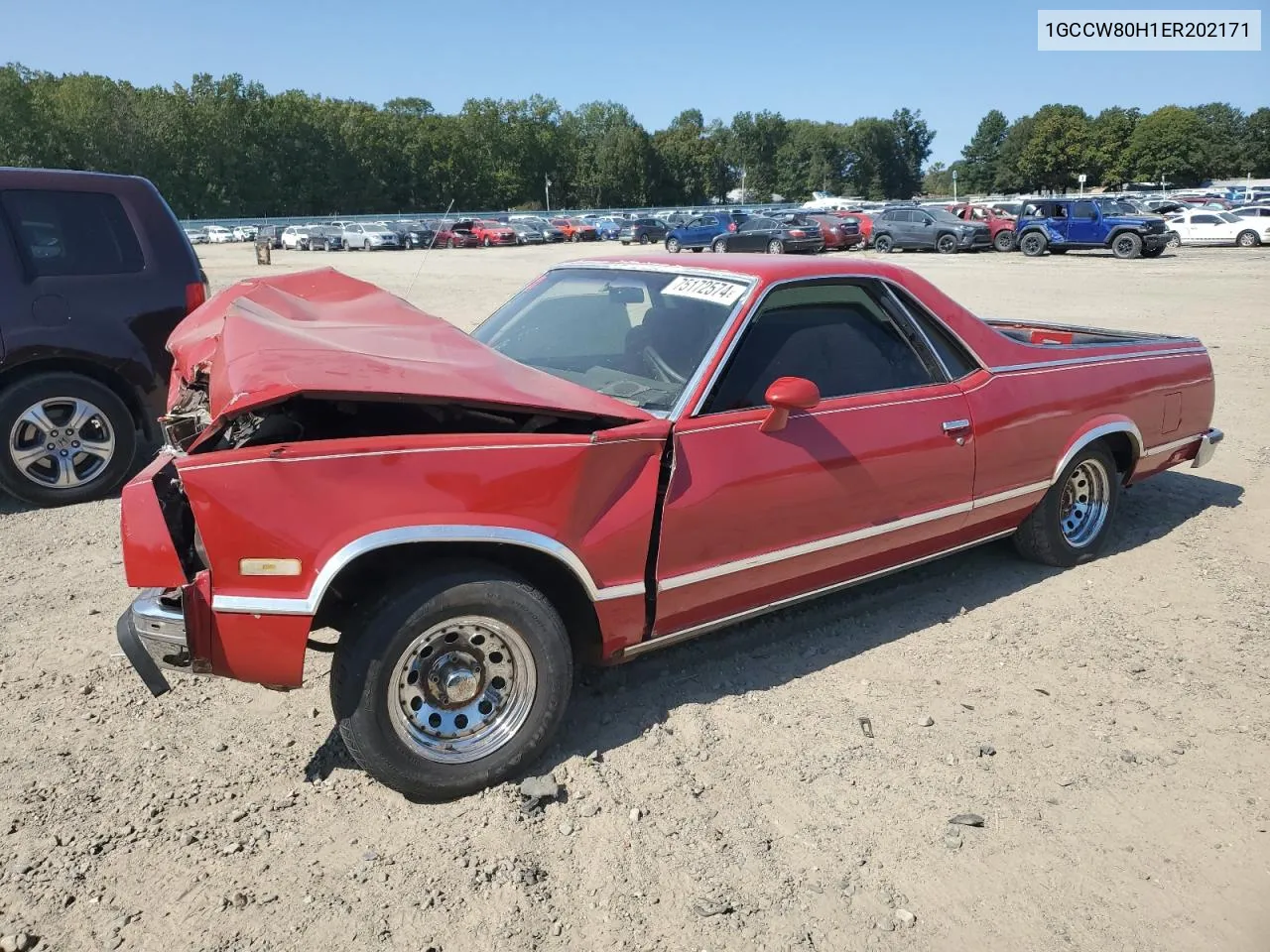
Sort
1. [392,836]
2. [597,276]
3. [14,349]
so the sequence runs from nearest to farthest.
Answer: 1. [392,836]
2. [597,276]
3. [14,349]

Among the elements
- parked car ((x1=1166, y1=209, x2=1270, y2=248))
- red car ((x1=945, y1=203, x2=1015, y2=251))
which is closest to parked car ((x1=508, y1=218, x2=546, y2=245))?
red car ((x1=945, y1=203, x2=1015, y2=251))

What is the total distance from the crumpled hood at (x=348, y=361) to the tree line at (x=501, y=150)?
87152 millimetres

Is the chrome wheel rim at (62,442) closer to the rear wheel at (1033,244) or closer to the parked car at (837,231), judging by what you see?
the rear wheel at (1033,244)

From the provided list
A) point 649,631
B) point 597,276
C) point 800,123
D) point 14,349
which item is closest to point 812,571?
point 649,631

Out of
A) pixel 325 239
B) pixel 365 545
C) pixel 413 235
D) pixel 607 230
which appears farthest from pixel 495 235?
pixel 365 545

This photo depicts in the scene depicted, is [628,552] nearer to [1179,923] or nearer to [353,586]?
[353,586]

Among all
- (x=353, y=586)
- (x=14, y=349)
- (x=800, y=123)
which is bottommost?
(x=353, y=586)

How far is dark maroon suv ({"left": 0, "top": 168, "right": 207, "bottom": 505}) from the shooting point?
567 centimetres

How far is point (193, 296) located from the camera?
243 inches

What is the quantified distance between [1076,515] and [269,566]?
404 centimetres

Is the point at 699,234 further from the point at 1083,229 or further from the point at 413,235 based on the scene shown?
the point at 413,235

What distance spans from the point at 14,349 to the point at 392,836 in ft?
14.8

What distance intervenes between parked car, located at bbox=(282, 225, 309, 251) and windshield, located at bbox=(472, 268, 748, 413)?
5065 cm

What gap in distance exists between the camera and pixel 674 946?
2395 mm
